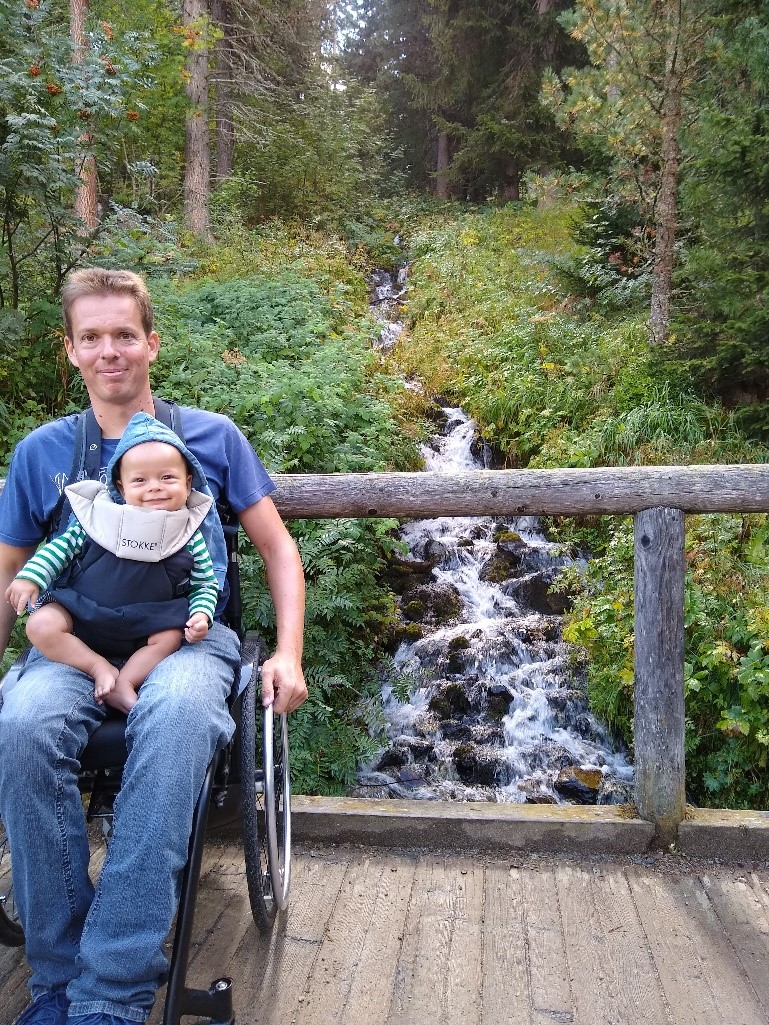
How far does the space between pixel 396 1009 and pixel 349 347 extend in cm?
687

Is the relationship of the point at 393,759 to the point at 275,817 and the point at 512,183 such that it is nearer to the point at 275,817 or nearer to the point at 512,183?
the point at 275,817

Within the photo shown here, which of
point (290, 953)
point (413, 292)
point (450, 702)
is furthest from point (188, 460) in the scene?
point (413, 292)

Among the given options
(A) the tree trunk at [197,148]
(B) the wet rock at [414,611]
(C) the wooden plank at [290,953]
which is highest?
(A) the tree trunk at [197,148]

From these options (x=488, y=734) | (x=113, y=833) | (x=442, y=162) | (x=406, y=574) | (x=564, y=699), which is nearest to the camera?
(x=113, y=833)

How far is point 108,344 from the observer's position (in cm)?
209

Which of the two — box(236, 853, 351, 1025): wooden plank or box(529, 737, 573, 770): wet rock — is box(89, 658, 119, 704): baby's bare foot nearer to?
box(236, 853, 351, 1025): wooden plank

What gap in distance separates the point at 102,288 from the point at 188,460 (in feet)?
1.79

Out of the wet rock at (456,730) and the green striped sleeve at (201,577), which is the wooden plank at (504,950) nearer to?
the green striped sleeve at (201,577)

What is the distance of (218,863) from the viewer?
259 cm

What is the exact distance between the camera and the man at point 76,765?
156 centimetres

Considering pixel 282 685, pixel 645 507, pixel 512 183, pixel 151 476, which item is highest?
pixel 512 183

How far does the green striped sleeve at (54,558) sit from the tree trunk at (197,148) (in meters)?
11.0

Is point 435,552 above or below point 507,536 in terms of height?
below

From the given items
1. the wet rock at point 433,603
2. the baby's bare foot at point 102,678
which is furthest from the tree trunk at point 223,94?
the baby's bare foot at point 102,678
